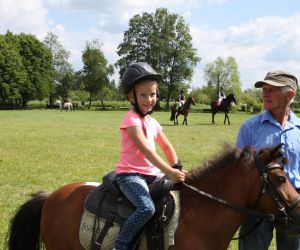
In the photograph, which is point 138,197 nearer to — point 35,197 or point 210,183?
point 210,183

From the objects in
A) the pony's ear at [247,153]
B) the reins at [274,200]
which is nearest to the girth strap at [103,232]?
the reins at [274,200]

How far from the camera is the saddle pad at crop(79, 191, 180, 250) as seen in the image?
12.7ft

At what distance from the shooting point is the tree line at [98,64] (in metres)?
77.4

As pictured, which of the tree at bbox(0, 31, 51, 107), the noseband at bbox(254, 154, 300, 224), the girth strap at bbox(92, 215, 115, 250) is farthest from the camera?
the tree at bbox(0, 31, 51, 107)

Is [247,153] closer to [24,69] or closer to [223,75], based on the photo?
[24,69]

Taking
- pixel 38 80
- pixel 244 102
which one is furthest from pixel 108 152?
pixel 244 102

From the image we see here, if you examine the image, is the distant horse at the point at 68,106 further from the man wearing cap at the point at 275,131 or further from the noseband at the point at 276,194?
the noseband at the point at 276,194

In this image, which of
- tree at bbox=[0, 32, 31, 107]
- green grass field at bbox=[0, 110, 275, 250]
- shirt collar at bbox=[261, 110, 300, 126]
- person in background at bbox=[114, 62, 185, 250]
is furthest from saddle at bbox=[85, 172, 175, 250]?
tree at bbox=[0, 32, 31, 107]

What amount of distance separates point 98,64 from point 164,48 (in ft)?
51.8

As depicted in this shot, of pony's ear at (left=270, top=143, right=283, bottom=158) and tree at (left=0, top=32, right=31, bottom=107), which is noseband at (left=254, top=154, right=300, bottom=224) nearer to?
pony's ear at (left=270, top=143, right=283, bottom=158)

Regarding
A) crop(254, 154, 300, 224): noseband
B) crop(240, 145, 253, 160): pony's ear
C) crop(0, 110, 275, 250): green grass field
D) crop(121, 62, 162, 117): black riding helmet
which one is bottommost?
crop(0, 110, 275, 250): green grass field

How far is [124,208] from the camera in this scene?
13.5 feet

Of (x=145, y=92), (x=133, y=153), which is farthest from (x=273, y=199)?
(x=145, y=92)

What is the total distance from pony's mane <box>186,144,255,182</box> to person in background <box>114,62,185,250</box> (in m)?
0.16
